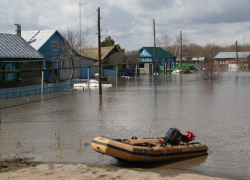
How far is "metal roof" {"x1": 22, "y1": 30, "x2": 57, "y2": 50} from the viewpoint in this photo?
41.6 meters

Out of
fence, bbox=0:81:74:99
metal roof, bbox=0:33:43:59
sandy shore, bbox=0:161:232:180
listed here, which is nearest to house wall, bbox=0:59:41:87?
metal roof, bbox=0:33:43:59

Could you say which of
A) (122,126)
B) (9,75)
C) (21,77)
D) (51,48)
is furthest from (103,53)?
(122,126)

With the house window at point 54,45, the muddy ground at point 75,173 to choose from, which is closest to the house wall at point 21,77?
the house window at point 54,45

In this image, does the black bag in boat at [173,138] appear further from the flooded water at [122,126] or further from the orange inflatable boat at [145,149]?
the flooded water at [122,126]

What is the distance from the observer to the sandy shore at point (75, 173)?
8805 mm

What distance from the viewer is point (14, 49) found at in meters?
33.8

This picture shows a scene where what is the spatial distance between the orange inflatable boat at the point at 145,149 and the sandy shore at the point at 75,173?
15.9 inches

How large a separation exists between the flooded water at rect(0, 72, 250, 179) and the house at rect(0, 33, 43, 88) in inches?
277

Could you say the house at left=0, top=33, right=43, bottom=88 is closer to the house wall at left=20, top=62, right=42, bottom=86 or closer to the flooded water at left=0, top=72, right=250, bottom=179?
the house wall at left=20, top=62, right=42, bottom=86

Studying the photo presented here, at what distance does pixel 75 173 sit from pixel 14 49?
2675 centimetres

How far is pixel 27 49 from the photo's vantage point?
1398 inches

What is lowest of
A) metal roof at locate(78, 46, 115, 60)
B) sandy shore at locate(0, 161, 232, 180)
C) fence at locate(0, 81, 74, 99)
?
sandy shore at locate(0, 161, 232, 180)

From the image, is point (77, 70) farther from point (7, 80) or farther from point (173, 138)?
point (173, 138)

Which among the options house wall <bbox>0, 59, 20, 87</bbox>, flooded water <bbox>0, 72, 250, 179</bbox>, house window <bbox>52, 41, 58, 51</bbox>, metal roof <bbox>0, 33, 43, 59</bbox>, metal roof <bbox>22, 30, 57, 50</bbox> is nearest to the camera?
flooded water <bbox>0, 72, 250, 179</bbox>
